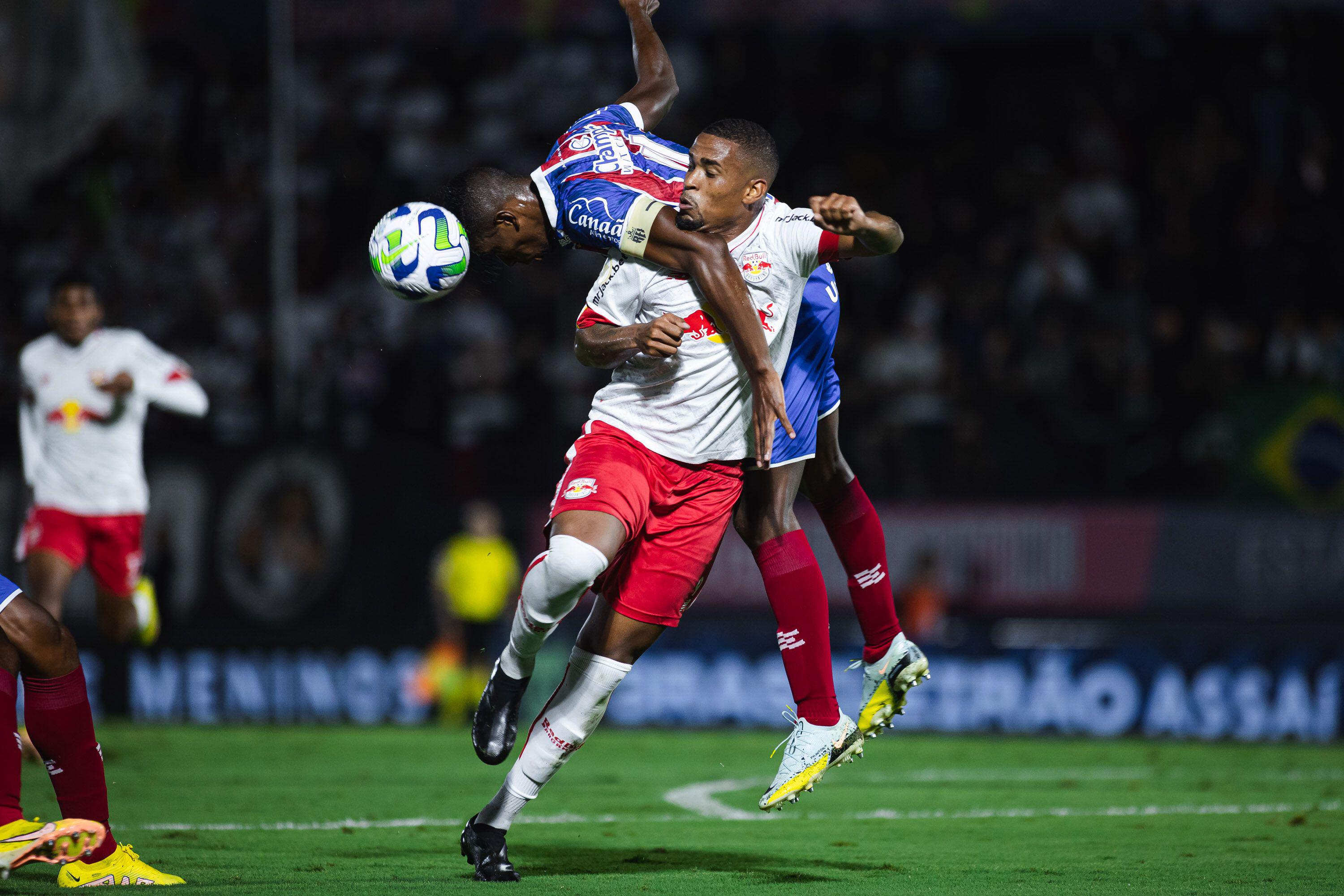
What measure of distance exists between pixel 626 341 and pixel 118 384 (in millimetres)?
4609

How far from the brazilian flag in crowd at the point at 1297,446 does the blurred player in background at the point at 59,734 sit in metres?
9.53

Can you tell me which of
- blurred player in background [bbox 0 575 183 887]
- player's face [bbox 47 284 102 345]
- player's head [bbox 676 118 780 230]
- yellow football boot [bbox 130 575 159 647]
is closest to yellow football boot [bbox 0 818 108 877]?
blurred player in background [bbox 0 575 183 887]

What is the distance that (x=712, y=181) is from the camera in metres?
5.63

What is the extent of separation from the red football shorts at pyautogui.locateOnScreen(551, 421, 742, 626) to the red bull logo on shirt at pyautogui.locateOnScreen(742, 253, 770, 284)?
0.68 metres

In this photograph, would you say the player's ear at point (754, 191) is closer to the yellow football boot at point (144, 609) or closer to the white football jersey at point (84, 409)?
the white football jersey at point (84, 409)

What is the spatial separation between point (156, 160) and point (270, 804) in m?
12.9

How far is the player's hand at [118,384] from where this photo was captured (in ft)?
29.8

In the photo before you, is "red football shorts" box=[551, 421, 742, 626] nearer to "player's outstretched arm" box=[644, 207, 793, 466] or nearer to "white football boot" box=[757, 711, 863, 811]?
"player's outstretched arm" box=[644, 207, 793, 466]

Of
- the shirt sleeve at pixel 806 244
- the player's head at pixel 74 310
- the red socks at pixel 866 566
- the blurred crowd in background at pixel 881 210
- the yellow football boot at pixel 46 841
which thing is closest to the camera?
the yellow football boot at pixel 46 841

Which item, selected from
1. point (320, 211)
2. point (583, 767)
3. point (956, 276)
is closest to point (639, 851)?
point (583, 767)

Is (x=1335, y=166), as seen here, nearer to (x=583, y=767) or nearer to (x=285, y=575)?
(x=583, y=767)

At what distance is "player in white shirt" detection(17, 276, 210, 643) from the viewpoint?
9.36m

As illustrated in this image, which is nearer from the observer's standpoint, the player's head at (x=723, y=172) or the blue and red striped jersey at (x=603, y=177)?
the blue and red striped jersey at (x=603, y=177)

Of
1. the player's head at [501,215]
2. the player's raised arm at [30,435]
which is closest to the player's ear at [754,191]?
the player's head at [501,215]
